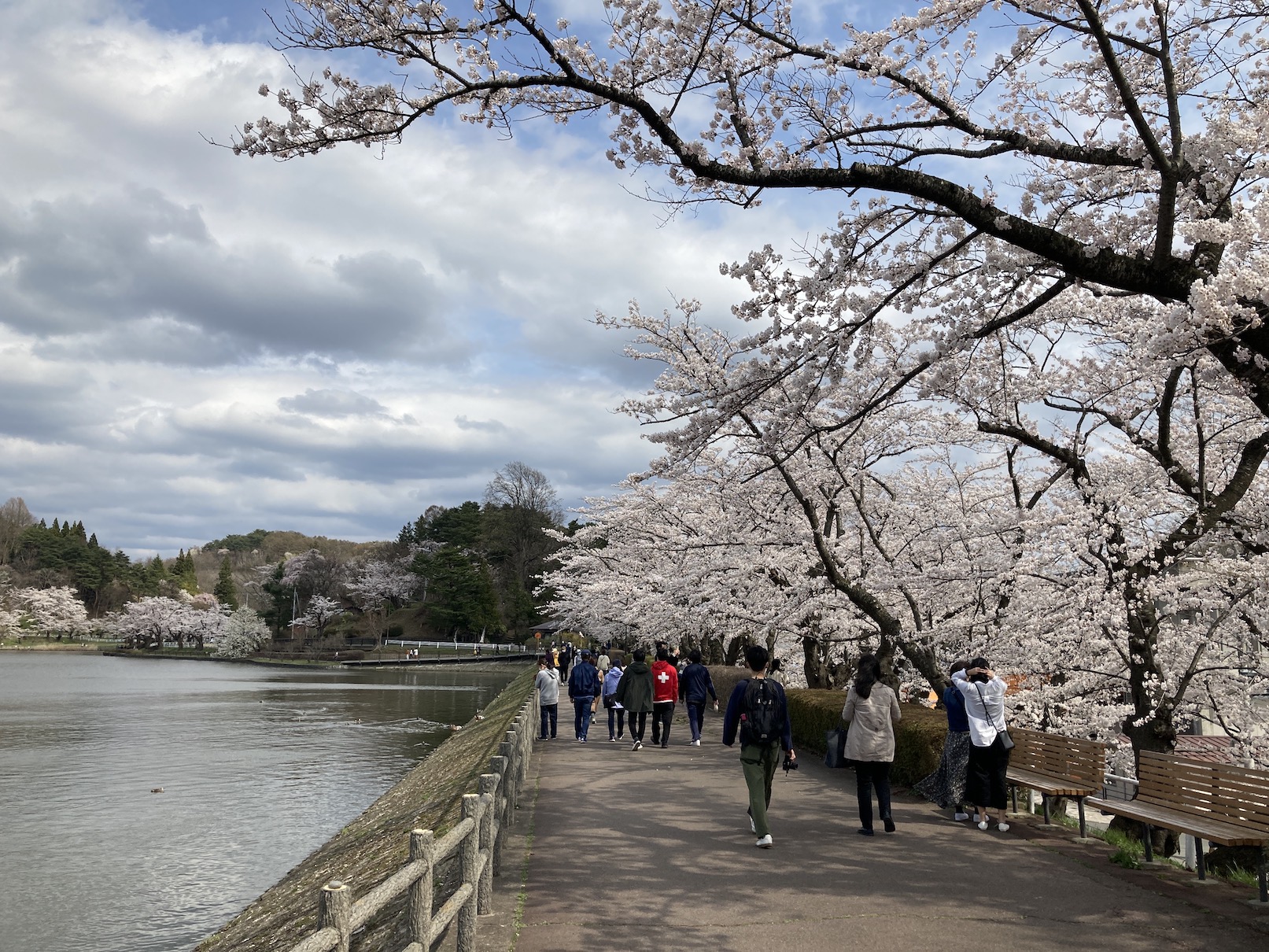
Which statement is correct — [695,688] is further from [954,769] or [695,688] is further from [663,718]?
[954,769]

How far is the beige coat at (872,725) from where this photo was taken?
7688 millimetres

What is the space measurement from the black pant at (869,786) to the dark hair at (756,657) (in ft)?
3.99

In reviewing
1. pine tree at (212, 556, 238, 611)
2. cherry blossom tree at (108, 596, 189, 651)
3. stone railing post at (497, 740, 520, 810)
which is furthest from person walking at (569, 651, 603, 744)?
pine tree at (212, 556, 238, 611)

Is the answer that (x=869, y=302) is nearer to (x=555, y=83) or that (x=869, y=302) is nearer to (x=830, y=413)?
(x=555, y=83)

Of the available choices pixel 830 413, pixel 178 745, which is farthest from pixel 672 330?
pixel 178 745

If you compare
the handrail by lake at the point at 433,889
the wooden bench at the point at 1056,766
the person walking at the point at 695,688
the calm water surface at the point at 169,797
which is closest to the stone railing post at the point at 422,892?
the handrail by lake at the point at 433,889

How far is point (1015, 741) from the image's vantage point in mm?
9633

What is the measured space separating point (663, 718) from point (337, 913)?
12.0m

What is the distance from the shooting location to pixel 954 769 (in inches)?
346

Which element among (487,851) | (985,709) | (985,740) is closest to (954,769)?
(985,740)

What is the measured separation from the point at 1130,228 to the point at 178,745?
930 inches

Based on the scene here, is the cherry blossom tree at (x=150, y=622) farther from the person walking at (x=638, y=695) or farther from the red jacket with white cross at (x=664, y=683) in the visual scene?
the red jacket with white cross at (x=664, y=683)

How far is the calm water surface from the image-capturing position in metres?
10.2

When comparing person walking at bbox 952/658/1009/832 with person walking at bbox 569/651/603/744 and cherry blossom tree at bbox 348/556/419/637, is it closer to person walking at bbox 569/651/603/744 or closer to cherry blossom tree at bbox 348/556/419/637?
person walking at bbox 569/651/603/744
